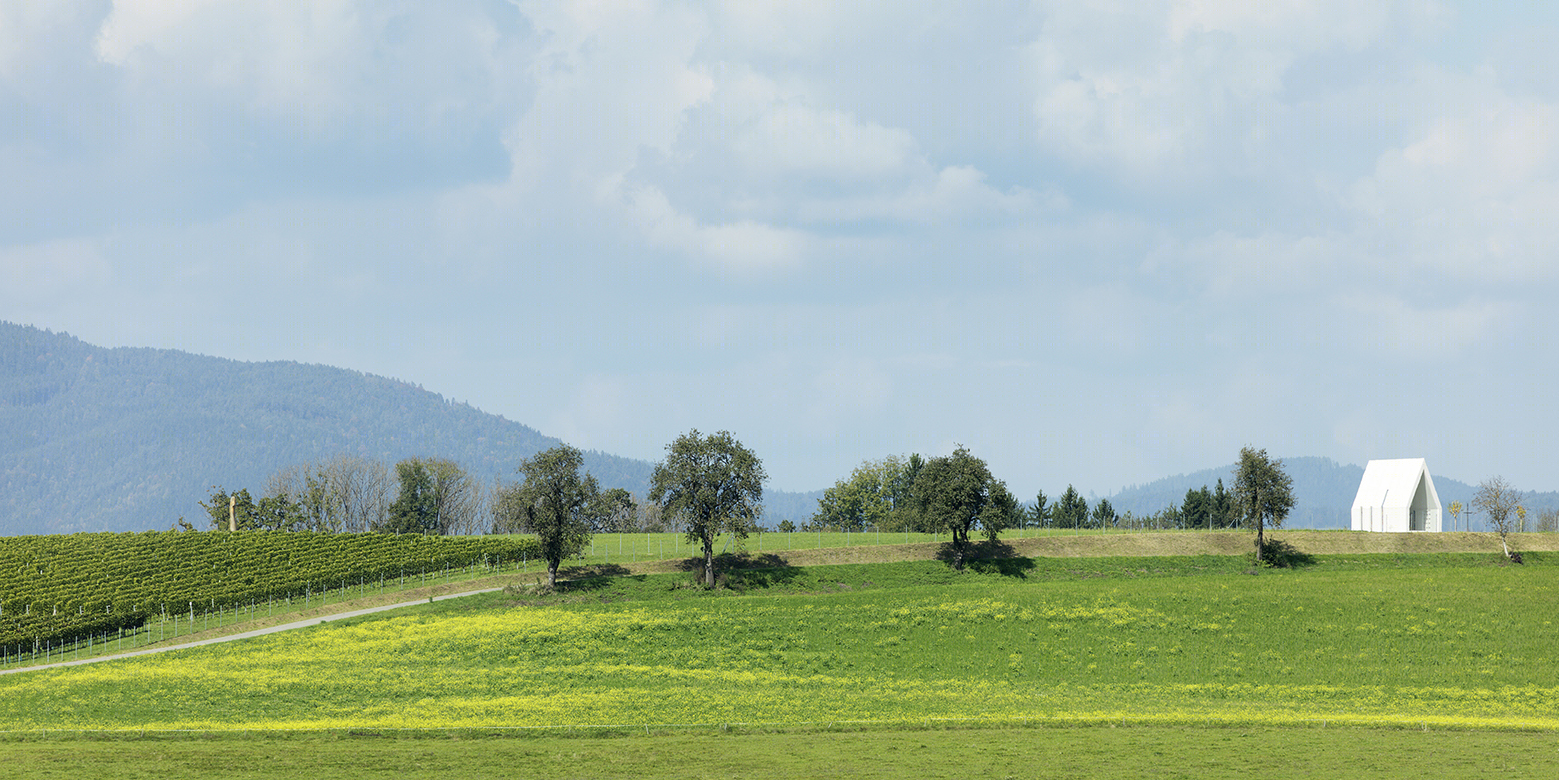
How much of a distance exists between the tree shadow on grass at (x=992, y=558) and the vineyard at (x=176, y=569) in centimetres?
4014

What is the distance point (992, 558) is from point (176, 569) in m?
74.9

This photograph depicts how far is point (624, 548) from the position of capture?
4427 inches

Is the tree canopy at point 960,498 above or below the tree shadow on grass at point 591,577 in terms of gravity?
above

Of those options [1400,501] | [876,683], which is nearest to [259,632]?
[876,683]

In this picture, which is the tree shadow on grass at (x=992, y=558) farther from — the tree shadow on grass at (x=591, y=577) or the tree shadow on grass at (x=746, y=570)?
the tree shadow on grass at (x=591, y=577)

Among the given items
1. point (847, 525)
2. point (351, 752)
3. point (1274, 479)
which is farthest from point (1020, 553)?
point (847, 525)

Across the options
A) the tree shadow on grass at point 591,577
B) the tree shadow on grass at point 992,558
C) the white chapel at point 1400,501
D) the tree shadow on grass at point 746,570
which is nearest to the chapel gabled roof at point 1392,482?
the white chapel at point 1400,501

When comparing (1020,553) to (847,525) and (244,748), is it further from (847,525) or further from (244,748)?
(847,525)

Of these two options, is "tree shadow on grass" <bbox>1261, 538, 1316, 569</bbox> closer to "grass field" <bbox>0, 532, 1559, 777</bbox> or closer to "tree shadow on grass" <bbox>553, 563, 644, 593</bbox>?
"grass field" <bbox>0, 532, 1559, 777</bbox>

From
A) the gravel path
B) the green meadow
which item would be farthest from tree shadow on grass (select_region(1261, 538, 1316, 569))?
the gravel path

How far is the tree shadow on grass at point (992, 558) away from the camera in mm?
95812

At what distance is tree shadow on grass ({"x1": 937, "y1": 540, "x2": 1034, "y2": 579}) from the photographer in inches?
3772

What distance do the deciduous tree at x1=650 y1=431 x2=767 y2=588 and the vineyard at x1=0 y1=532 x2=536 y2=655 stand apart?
1962 centimetres

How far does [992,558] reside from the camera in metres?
98.9
